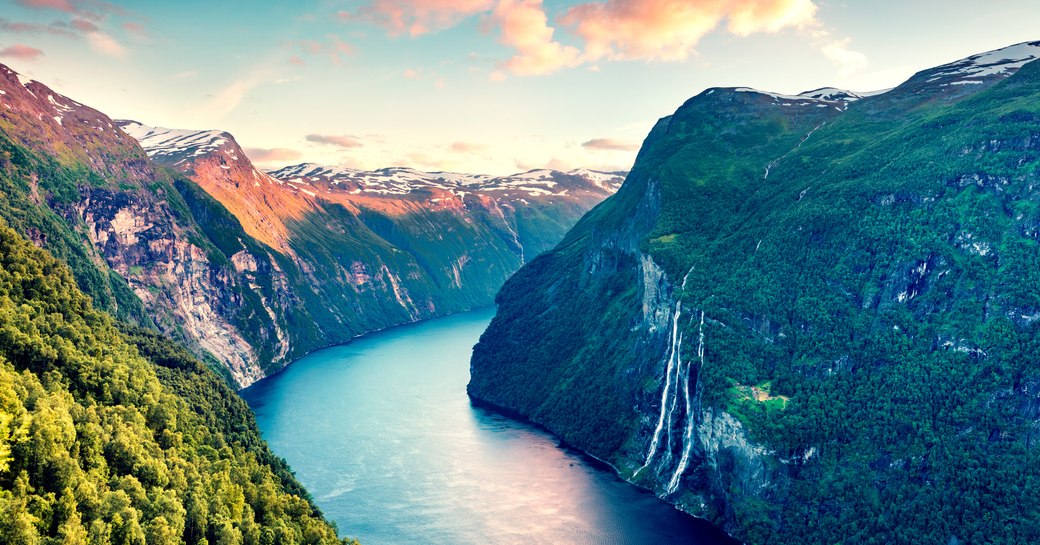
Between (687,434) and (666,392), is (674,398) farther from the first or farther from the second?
(687,434)

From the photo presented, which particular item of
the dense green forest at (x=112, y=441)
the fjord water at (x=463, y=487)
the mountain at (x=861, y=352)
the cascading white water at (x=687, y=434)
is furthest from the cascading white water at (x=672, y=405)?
the dense green forest at (x=112, y=441)

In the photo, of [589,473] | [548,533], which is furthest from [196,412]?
[589,473]

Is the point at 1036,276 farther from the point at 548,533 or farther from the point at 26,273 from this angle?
the point at 26,273

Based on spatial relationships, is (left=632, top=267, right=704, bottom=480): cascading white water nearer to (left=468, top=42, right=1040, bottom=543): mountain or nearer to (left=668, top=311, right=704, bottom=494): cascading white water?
(left=668, top=311, right=704, bottom=494): cascading white water

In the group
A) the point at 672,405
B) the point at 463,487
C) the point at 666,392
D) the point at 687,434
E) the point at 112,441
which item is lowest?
the point at 463,487

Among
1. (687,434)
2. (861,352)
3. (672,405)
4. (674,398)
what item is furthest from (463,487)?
(861,352)

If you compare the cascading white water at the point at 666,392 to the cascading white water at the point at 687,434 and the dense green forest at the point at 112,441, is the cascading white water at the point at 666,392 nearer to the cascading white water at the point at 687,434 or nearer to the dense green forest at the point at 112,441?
the cascading white water at the point at 687,434

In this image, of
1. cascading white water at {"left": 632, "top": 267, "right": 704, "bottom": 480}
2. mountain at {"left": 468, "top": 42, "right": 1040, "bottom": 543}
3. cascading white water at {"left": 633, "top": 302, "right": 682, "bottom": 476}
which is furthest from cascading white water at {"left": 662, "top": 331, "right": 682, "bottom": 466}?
cascading white water at {"left": 633, "top": 302, "right": 682, "bottom": 476}
